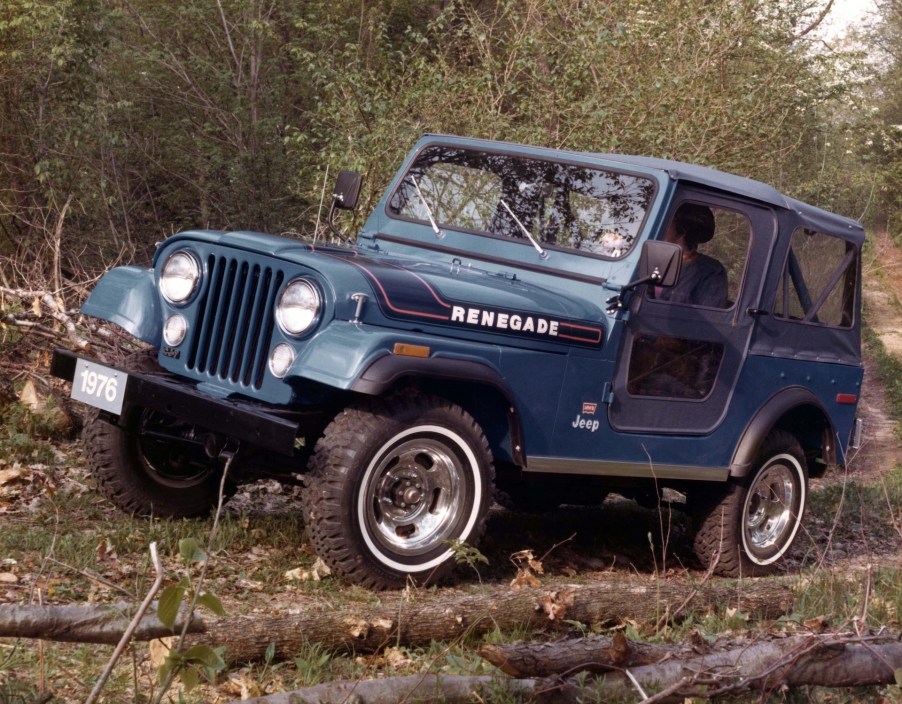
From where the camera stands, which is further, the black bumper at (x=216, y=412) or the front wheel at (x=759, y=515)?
the front wheel at (x=759, y=515)

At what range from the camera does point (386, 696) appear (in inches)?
117

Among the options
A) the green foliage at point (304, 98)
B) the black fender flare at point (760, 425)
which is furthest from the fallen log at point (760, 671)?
the green foliage at point (304, 98)

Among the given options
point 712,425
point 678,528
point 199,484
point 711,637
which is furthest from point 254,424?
point 678,528

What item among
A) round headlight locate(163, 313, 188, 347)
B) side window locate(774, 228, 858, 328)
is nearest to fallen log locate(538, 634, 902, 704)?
round headlight locate(163, 313, 188, 347)

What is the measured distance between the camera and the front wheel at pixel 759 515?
6.18m

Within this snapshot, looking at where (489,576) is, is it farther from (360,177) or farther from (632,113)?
(632,113)

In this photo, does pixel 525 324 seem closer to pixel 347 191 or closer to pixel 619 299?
pixel 619 299

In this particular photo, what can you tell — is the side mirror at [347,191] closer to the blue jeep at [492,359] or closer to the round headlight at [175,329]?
the blue jeep at [492,359]

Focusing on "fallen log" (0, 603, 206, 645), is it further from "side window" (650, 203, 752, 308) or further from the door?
"side window" (650, 203, 752, 308)

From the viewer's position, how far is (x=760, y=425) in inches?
240

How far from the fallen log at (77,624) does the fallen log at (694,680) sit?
302 millimetres

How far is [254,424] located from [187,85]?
11008mm

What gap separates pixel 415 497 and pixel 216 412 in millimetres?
897

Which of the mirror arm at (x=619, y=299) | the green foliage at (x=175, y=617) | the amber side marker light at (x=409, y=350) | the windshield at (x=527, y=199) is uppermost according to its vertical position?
the windshield at (x=527, y=199)
